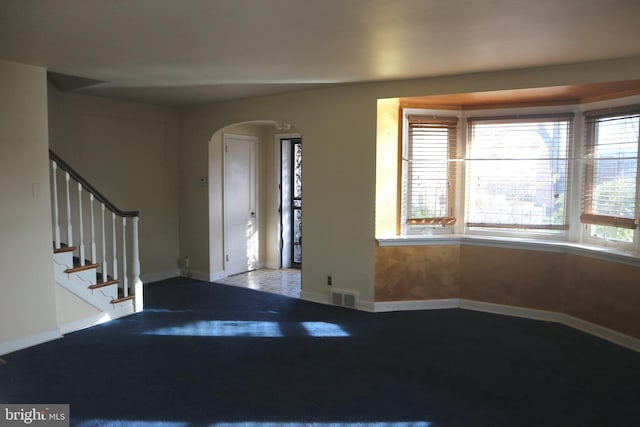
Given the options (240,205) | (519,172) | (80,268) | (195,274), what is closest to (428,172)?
(519,172)

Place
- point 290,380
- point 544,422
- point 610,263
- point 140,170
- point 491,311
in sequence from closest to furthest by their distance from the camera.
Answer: point 544,422
point 290,380
point 610,263
point 491,311
point 140,170

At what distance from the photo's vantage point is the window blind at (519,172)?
4.66 m

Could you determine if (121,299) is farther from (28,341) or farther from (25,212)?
Result: (25,212)

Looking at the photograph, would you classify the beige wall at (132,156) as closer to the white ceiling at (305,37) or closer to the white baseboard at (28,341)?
the white ceiling at (305,37)

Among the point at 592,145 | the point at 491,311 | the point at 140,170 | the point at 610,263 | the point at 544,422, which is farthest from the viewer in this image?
the point at 140,170

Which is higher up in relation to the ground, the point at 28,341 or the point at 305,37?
the point at 305,37

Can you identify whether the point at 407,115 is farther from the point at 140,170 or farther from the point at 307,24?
the point at 140,170

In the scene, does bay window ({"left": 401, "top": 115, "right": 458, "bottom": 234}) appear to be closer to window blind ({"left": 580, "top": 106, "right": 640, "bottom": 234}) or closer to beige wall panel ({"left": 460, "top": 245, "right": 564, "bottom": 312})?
beige wall panel ({"left": 460, "top": 245, "right": 564, "bottom": 312})

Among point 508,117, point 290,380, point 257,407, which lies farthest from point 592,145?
point 257,407

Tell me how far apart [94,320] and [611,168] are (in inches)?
204

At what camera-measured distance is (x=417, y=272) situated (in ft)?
16.2

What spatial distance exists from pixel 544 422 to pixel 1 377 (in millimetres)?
3713

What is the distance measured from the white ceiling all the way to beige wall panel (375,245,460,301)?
1.85 metres

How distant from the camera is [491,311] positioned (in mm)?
4820
